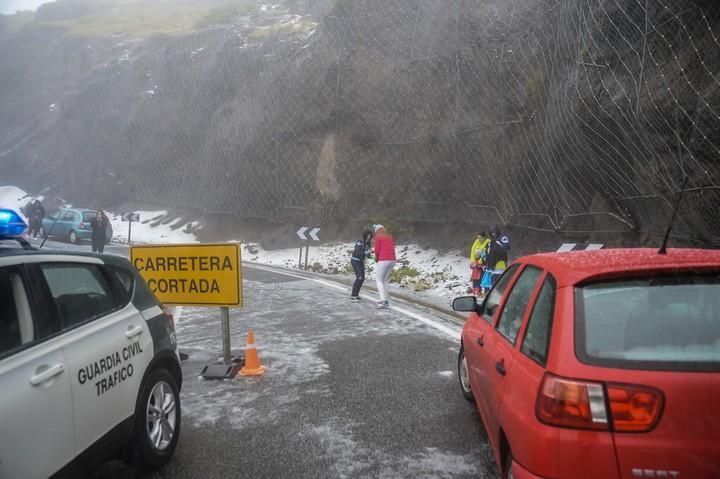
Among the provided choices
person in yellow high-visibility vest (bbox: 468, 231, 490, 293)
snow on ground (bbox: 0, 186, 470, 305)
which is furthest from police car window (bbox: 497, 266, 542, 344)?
person in yellow high-visibility vest (bbox: 468, 231, 490, 293)

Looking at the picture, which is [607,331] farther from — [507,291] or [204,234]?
[204,234]

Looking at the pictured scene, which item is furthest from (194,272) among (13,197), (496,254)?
(13,197)

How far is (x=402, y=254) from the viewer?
20672 mm

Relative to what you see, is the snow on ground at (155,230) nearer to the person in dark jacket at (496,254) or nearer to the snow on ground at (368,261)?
the snow on ground at (368,261)

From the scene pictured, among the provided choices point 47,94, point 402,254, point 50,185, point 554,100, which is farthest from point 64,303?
point 47,94

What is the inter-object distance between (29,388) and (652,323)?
110 inches

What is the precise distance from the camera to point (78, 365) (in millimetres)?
2949

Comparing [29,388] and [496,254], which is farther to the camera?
[496,254]

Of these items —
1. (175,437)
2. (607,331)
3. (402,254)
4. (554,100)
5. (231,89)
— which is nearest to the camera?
(607,331)

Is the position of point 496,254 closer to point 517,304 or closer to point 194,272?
point 194,272

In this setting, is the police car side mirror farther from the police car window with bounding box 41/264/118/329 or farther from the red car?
the police car window with bounding box 41/264/118/329

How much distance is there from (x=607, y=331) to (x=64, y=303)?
2.83 metres

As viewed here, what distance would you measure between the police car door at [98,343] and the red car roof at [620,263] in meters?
2.52

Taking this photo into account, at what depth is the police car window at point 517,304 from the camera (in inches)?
129
